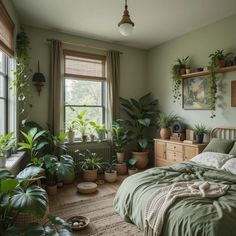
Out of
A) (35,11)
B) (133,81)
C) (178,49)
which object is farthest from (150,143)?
(35,11)

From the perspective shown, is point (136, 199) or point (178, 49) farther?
point (178, 49)

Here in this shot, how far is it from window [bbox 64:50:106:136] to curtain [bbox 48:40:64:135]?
0.22 m

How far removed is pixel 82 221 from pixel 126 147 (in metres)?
2.64

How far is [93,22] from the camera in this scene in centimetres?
362

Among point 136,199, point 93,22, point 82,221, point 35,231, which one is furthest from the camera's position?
point 93,22

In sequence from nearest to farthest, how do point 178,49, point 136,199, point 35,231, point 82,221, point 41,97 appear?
point 35,231 < point 136,199 < point 82,221 < point 41,97 < point 178,49

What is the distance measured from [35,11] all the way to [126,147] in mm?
3338

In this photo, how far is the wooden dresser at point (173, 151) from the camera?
3553 millimetres

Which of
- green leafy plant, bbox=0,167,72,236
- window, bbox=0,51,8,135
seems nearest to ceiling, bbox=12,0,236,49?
window, bbox=0,51,8,135

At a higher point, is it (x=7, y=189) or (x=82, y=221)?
(x=7, y=189)

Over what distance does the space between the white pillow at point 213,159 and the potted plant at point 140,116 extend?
1611mm

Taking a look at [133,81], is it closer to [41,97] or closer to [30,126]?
[41,97]

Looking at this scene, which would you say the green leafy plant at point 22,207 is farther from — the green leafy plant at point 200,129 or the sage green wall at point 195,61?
the sage green wall at point 195,61

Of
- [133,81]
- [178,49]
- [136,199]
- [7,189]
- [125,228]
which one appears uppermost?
[178,49]
